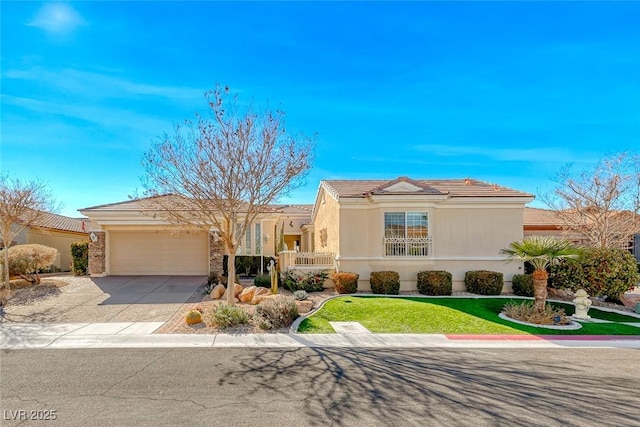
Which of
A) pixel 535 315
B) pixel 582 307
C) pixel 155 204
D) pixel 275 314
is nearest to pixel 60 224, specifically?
pixel 155 204

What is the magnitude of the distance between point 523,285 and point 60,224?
103 ft

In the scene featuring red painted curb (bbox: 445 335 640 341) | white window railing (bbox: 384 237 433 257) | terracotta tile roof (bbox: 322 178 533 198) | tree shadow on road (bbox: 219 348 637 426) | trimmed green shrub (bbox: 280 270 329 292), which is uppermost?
terracotta tile roof (bbox: 322 178 533 198)

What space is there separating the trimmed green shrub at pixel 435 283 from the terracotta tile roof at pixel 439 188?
11.9 ft

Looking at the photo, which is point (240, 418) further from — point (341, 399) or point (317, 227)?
point (317, 227)

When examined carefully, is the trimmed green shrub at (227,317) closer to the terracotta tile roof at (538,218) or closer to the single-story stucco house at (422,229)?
the single-story stucco house at (422,229)

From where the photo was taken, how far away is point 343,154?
67.5ft

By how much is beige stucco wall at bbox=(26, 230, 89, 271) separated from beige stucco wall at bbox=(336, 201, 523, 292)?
2109 cm

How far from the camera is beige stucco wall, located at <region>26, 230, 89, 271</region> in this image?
24198 mm

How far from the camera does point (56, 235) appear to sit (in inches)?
1029

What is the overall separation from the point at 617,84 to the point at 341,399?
17505 mm

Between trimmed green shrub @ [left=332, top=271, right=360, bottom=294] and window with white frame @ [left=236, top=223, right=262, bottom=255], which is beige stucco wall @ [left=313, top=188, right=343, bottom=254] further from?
window with white frame @ [left=236, top=223, right=262, bottom=255]

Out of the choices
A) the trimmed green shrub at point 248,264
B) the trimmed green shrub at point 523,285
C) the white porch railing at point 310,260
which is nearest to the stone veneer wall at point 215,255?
the trimmed green shrub at point 248,264

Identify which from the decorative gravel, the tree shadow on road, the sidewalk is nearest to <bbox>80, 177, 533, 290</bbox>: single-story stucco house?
the decorative gravel

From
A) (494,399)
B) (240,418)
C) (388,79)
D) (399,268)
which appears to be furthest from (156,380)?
(388,79)
